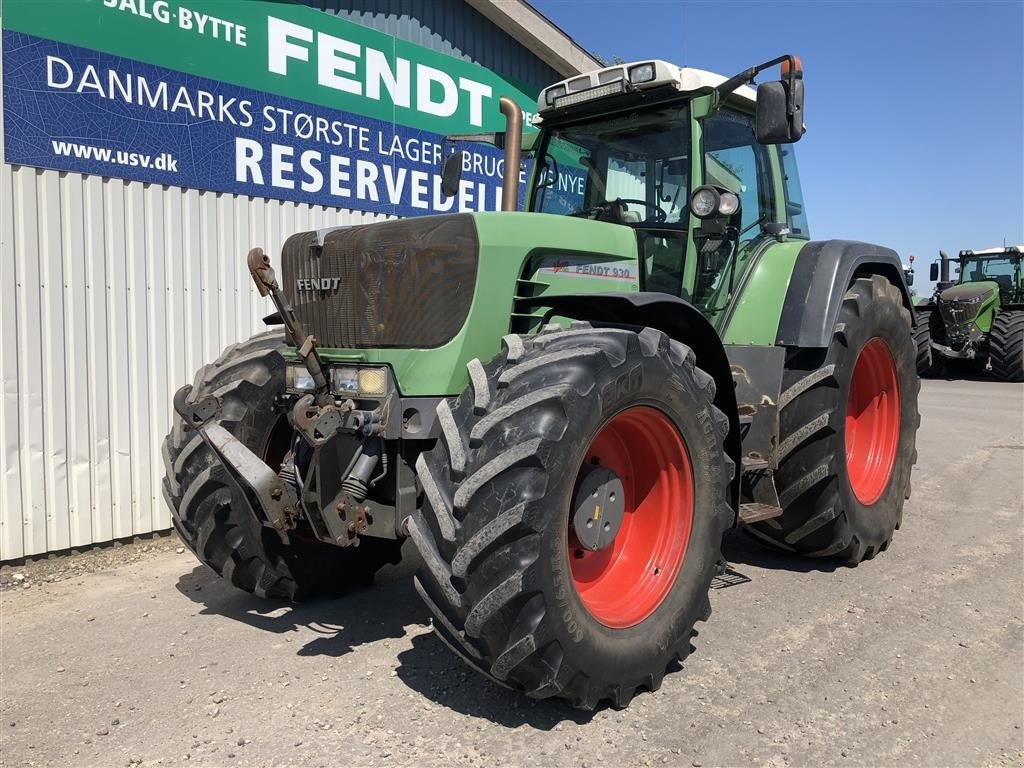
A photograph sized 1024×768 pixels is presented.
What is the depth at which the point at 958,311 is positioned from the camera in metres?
16.2

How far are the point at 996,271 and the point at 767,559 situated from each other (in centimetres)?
1647

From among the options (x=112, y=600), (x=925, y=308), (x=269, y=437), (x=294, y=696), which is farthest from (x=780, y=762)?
(x=925, y=308)

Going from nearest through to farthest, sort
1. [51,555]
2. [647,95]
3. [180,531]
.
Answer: [180,531], [647,95], [51,555]

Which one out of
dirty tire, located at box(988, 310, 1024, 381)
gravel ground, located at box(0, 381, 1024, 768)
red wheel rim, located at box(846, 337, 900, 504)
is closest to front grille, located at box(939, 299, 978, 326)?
dirty tire, located at box(988, 310, 1024, 381)

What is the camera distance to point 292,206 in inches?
253

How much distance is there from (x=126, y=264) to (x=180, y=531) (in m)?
2.32

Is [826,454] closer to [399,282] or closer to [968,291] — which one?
[399,282]

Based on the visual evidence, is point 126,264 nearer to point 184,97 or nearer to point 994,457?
point 184,97

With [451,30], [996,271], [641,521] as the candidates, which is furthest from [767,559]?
Answer: [996,271]

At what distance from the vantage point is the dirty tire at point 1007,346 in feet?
52.0

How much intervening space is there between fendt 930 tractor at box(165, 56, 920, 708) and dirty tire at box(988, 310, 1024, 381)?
42.2 feet

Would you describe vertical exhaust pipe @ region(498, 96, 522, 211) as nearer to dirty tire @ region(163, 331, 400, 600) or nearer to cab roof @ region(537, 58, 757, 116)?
cab roof @ region(537, 58, 757, 116)

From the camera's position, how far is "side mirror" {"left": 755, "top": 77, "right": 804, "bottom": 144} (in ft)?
12.4

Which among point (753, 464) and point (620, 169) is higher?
point (620, 169)
